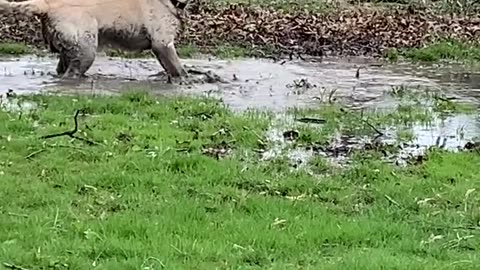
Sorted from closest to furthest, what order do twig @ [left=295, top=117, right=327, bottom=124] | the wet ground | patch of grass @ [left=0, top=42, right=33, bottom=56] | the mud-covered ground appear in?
twig @ [left=295, top=117, right=327, bottom=124]
the wet ground
patch of grass @ [left=0, top=42, right=33, bottom=56]
the mud-covered ground

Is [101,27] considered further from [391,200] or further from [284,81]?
[391,200]

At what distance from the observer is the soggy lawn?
523 cm

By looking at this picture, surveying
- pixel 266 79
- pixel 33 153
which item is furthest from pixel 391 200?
pixel 266 79

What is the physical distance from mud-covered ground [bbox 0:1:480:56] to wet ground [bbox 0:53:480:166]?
101cm

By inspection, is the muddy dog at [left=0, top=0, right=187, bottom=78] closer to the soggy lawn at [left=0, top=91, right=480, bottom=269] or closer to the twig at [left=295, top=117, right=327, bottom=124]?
the soggy lawn at [left=0, top=91, right=480, bottom=269]

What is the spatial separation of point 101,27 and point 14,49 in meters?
2.46

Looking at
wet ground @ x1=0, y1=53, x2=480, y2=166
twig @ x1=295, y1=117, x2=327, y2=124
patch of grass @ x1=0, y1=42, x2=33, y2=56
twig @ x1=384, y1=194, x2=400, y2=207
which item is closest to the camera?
twig @ x1=384, y1=194, x2=400, y2=207

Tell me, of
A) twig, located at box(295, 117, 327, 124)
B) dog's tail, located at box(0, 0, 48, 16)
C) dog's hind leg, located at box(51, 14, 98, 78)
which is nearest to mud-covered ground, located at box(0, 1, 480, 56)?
dog's hind leg, located at box(51, 14, 98, 78)

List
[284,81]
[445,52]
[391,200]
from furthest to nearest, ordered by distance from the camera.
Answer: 1. [445,52]
2. [284,81]
3. [391,200]

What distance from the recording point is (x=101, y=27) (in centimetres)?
1120

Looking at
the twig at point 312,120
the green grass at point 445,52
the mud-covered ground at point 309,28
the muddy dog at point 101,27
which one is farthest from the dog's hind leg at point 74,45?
the green grass at point 445,52

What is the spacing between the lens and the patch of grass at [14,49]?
13094mm

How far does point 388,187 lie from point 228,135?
185 cm

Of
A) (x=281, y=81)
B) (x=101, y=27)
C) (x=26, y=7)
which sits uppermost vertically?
(x=26, y=7)
